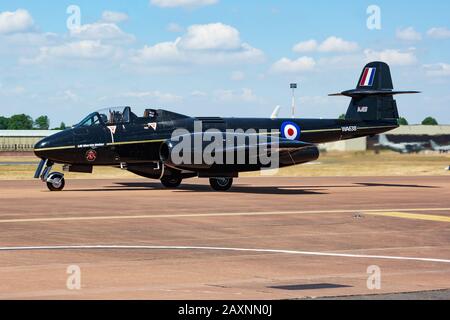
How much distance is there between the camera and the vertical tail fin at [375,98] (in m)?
36.4

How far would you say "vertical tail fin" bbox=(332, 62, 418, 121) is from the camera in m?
36.4

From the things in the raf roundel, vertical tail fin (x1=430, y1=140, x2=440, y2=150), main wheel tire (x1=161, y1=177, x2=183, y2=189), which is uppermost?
the raf roundel

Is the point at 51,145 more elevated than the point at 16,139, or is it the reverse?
the point at 16,139

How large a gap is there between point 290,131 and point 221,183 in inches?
164

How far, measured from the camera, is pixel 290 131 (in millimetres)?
33406

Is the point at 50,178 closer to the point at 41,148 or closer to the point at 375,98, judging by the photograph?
the point at 41,148

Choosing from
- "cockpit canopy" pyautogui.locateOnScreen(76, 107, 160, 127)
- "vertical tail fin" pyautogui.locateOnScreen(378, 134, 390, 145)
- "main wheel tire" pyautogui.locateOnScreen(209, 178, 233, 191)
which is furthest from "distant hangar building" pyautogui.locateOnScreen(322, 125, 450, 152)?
"cockpit canopy" pyautogui.locateOnScreen(76, 107, 160, 127)

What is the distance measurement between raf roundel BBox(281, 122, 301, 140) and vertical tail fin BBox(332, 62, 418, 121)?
3883 mm

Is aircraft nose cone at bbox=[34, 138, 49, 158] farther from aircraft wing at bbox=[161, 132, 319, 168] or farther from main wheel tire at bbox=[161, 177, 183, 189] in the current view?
main wheel tire at bbox=[161, 177, 183, 189]

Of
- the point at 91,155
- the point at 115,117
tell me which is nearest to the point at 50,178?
the point at 91,155

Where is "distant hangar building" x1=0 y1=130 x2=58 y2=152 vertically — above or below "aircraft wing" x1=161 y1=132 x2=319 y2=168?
above
